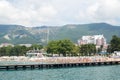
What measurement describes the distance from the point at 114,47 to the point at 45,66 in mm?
96615

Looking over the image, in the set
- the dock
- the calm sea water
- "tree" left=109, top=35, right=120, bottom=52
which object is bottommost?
the calm sea water

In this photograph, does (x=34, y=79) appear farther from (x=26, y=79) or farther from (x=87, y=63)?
(x=87, y=63)

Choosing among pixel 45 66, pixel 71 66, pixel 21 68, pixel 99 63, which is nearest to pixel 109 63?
pixel 99 63

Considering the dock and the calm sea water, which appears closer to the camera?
the calm sea water

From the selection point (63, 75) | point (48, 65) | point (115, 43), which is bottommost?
point (63, 75)

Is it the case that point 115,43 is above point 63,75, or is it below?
above

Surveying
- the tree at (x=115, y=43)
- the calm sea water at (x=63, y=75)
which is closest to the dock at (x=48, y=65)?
the calm sea water at (x=63, y=75)

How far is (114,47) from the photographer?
200 meters

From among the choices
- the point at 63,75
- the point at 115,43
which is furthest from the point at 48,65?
the point at 115,43

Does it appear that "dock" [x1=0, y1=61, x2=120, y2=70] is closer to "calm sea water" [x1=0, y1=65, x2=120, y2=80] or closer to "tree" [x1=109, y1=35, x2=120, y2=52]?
"calm sea water" [x1=0, y1=65, x2=120, y2=80]

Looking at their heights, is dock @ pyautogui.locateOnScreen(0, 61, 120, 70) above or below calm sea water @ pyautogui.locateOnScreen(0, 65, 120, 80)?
above

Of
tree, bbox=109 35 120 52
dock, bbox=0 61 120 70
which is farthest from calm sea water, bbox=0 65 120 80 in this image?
tree, bbox=109 35 120 52

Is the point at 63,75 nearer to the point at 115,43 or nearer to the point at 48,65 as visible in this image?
the point at 48,65

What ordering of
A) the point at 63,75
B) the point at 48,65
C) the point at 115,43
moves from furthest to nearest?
the point at 115,43 < the point at 48,65 < the point at 63,75
